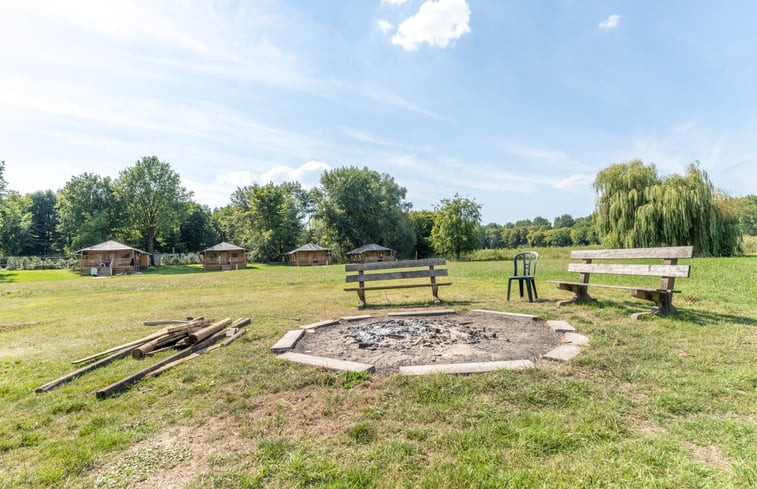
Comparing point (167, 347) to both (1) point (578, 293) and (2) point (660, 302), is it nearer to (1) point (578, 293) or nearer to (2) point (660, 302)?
(1) point (578, 293)

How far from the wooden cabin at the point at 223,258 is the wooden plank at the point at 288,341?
115ft

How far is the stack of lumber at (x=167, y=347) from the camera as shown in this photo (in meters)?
3.40

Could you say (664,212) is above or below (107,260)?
above

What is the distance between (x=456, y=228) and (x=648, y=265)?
3149 cm

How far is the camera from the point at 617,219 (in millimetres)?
18891

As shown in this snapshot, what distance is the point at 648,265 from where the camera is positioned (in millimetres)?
5328

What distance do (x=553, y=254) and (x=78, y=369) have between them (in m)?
32.5

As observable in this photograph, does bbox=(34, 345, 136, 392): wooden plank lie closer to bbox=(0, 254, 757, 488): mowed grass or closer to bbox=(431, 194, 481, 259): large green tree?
bbox=(0, 254, 757, 488): mowed grass

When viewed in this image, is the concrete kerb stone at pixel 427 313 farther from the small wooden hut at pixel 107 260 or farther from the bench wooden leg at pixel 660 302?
the small wooden hut at pixel 107 260

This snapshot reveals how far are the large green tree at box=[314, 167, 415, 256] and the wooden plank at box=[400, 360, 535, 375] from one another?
1538 inches

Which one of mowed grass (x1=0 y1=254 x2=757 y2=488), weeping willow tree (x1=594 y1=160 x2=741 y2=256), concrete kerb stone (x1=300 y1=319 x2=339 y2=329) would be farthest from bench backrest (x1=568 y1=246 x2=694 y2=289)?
weeping willow tree (x1=594 y1=160 x2=741 y2=256)

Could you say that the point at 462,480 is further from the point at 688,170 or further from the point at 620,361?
the point at 688,170

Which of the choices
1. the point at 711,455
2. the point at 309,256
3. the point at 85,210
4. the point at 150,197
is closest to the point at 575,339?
the point at 711,455

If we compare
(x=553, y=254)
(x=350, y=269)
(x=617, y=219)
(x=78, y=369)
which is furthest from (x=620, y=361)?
(x=553, y=254)
